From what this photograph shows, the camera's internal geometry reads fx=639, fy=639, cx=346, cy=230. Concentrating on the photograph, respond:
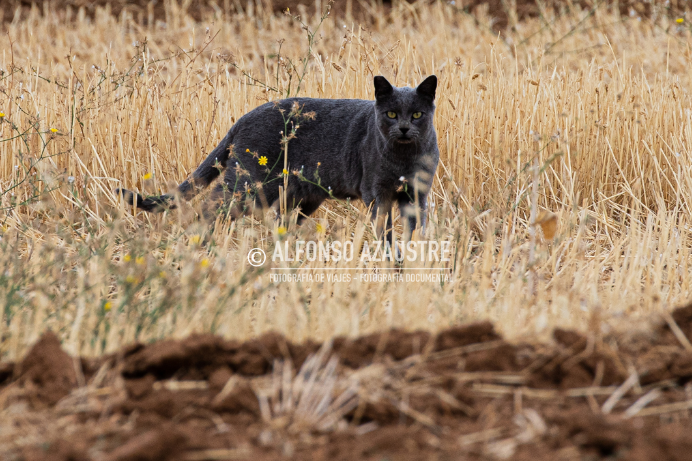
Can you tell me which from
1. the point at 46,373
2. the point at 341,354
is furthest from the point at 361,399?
the point at 46,373

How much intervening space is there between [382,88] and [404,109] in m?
0.17

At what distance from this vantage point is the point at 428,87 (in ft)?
11.8

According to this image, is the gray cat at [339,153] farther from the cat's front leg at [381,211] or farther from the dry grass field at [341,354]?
the dry grass field at [341,354]

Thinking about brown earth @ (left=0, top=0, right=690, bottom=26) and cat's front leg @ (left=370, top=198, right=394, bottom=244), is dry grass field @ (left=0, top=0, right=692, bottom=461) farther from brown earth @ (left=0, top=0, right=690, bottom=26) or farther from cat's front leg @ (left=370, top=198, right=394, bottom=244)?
brown earth @ (left=0, top=0, right=690, bottom=26)

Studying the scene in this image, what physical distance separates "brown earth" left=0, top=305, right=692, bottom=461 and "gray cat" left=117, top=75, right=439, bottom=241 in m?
1.85

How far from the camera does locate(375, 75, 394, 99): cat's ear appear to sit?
351 centimetres

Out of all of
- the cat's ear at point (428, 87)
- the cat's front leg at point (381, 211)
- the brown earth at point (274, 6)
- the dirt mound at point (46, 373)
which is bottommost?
the cat's front leg at point (381, 211)

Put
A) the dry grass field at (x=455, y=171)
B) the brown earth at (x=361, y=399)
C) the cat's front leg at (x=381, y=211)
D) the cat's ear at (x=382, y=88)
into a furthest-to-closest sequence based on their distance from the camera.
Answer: the cat's front leg at (x=381, y=211) < the cat's ear at (x=382, y=88) < the dry grass field at (x=455, y=171) < the brown earth at (x=361, y=399)

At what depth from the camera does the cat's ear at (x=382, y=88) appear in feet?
11.5

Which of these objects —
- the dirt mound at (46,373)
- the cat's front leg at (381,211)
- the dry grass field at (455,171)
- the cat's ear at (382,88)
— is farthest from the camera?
the cat's front leg at (381,211)

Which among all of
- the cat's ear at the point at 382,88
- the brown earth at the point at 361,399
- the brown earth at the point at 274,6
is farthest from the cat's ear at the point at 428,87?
the brown earth at the point at 274,6

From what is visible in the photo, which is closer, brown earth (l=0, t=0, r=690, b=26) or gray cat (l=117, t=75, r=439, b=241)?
gray cat (l=117, t=75, r=439, b=241)

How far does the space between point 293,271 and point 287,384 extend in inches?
45.3

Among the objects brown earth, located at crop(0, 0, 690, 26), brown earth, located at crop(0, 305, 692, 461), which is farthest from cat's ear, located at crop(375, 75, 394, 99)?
brown earth, located at crop(0, 0, 690, 26)
